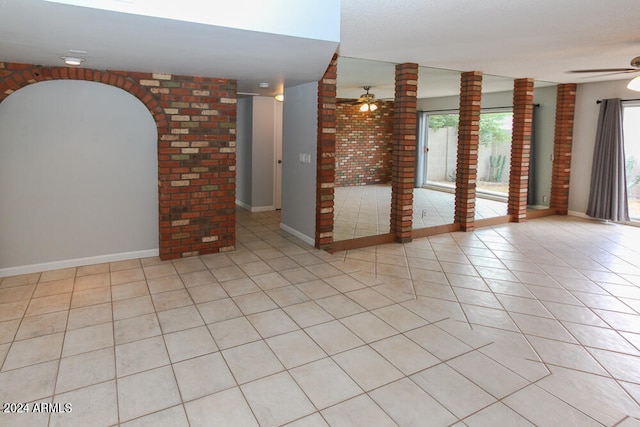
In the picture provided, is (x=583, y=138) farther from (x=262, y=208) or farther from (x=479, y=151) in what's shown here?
(x=262, y=208)

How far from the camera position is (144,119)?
14.1 feet

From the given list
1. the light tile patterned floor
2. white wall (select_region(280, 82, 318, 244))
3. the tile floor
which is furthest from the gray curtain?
white wall (select_region(280, 82, 318, 244))

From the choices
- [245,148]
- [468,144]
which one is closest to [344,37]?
[468,144]

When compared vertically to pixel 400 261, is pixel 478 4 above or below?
above

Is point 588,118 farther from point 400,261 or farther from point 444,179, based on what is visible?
point 400,261

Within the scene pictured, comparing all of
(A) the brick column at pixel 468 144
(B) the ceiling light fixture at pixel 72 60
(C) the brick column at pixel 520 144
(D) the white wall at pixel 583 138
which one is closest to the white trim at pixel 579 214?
(D) the white wall at pixel 583 138

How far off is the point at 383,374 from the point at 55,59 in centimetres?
351

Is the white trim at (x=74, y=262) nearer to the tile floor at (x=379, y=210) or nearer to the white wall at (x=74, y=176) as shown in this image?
the white wall at (x=74, y=176)

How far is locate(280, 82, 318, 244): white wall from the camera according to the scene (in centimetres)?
498

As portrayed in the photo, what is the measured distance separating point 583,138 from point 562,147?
0.35 m

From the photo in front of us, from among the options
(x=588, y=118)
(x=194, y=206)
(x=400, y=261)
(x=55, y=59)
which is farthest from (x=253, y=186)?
(x=588, y=118)

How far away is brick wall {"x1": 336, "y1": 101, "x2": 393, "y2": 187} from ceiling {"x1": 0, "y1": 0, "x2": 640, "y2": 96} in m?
6.20

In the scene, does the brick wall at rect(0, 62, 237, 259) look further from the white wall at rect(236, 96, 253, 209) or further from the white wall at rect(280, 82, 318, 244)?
the white wall at rect(236, 96, 253, 209)

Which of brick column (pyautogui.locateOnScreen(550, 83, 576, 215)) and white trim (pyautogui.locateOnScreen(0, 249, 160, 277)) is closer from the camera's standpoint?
white trim (pyautogui.locateOnScreen(0, 249, 160, 277))
